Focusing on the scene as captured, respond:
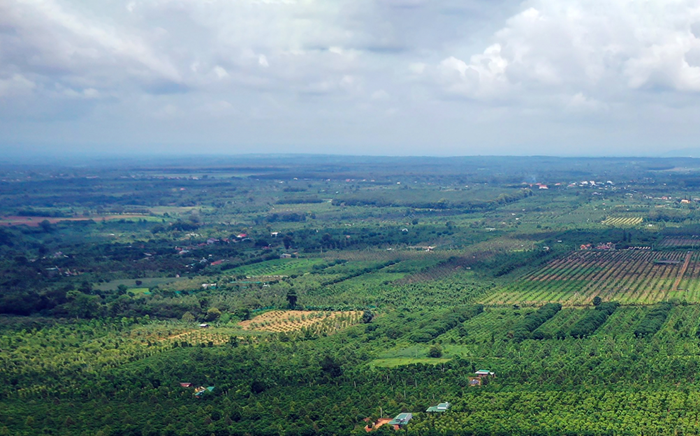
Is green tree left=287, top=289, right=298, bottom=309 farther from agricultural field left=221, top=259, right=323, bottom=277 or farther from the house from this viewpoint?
the house

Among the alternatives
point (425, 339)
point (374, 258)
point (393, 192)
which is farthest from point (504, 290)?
point (393, 192)

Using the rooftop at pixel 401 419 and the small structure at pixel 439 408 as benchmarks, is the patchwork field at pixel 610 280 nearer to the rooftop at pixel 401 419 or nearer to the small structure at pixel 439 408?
the small structure at pixel 439 408

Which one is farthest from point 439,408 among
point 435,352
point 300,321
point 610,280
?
point 610,280

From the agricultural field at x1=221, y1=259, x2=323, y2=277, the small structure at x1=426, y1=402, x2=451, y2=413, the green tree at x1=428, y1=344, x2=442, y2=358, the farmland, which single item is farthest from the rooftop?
the agricultural field at x1=221, y1=259, x2=323, y2=277

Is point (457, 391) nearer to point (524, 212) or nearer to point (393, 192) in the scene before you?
point (524, 212)

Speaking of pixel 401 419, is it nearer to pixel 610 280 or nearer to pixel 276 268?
pixel 610 280

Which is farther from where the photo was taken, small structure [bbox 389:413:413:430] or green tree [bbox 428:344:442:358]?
green tree [bbox 428:344:442:358]

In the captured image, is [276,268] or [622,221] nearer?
[276,268]

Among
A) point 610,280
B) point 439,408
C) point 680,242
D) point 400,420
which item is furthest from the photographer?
point 680,242
